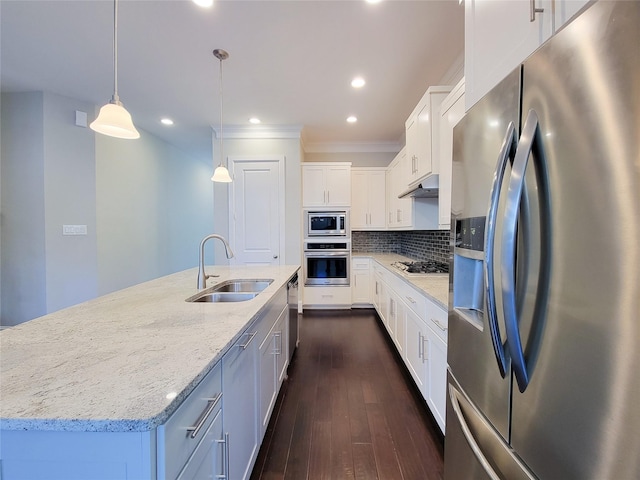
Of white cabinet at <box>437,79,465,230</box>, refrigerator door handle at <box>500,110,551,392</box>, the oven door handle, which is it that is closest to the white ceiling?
white cabinet at <box>437,79,465,230</box>

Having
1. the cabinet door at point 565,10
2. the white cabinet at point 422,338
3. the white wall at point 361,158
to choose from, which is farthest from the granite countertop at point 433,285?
the white wall at point 361,158

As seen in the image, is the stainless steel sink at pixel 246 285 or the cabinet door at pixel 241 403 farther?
the stainless steel sink at pixel 246 285

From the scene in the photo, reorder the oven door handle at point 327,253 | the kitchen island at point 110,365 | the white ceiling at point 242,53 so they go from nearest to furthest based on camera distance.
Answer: the kitchen island at point 110,365, the white ceiling at point 242,53, the oven door handle at point 327,253

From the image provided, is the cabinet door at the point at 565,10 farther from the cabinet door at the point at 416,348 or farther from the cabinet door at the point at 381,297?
the cabinet door at the point at 381,297

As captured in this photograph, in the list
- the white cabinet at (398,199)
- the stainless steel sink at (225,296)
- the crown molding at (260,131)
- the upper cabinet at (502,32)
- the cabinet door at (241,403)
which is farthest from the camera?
the crown molding at (260,131)

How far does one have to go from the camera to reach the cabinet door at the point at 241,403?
0.97 m

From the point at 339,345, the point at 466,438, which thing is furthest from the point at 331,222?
the point at 466,438

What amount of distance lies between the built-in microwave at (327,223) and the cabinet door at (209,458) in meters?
3.27

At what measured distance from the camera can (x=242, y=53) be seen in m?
2.25

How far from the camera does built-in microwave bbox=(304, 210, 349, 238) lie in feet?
13.3

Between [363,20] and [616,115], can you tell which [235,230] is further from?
[616,115]

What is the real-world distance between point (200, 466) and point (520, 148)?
1.20 m

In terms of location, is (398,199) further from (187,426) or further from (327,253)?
(187,426)

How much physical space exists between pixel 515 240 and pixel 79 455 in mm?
1099
